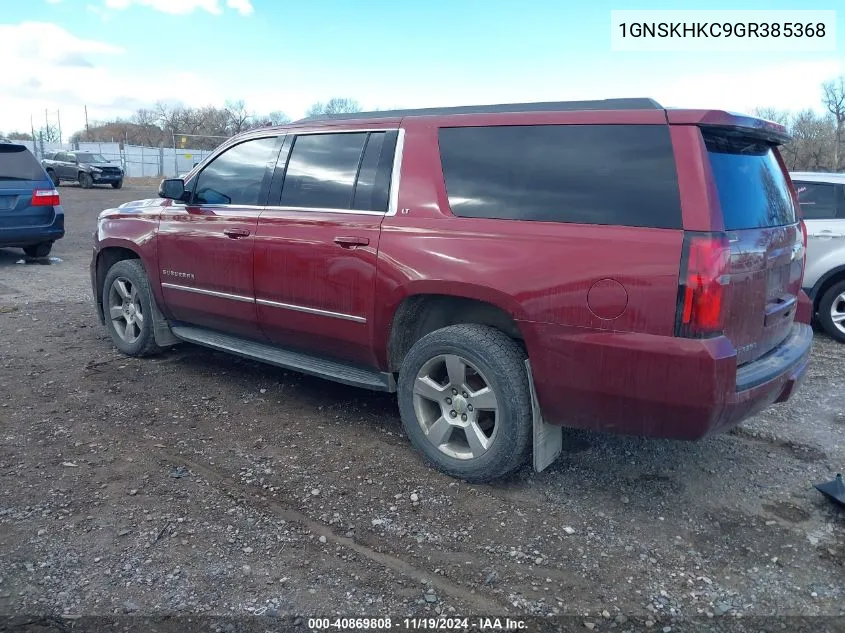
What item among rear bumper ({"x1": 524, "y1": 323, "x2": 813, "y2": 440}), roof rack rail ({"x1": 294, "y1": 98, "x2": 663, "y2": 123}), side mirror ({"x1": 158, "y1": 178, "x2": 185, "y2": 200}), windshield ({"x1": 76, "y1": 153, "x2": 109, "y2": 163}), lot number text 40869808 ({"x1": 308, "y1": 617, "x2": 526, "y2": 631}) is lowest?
lot number text 40869808 ({"x1": 308, "y1": 617, "x2": 526, "y2": 631})

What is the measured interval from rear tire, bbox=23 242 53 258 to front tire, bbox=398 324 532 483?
9039 mm

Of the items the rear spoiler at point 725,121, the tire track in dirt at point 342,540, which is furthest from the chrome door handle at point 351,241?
the rear spoiler at point 725,121

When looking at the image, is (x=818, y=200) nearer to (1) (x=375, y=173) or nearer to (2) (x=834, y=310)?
(2) (x=834, y=310)

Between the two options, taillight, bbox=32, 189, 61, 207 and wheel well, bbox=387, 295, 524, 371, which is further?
taillight, bbox=32, 189, 61, 207

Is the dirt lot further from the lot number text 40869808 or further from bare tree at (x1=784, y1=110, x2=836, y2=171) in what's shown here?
bare tree at (x1=784, y1=110, x2=836, y2=171)

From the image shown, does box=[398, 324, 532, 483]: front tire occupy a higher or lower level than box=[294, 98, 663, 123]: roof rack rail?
lower

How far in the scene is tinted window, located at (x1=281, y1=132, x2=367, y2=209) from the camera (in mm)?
4254

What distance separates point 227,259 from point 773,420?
Result: 148 inches

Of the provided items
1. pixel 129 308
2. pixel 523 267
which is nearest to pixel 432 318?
pixel 523 267

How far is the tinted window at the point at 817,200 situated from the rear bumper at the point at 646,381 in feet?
14.8

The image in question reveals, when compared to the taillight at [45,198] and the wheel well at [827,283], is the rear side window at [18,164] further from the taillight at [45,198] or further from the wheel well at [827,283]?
the wheel well at [827,283]

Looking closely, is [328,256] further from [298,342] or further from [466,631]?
[466,631]

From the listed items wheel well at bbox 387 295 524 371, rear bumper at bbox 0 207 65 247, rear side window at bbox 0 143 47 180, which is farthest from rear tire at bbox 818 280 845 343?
rear side window at bbox 0 143 47 180

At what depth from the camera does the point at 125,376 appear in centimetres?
532
